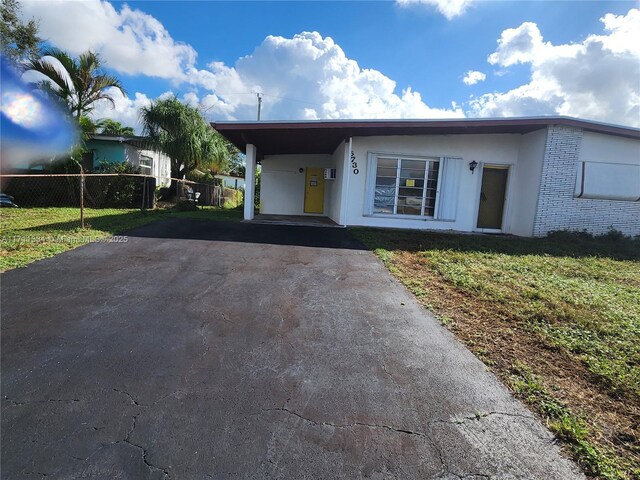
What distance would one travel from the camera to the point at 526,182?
10.1m

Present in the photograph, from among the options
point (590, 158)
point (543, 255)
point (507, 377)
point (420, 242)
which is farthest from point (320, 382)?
point (590, 158)

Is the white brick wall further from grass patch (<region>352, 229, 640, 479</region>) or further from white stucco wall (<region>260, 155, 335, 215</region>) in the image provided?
white stucco wall (<region>260, 155, 335, 215</region>)

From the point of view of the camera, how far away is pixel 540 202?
9609 mm

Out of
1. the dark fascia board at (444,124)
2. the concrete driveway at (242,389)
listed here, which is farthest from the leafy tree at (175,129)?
the concrete driveway at (242,389)

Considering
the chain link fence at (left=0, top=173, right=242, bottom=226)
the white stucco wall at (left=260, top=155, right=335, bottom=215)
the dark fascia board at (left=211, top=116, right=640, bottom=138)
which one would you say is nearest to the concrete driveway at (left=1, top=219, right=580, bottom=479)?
the dark fascia board at (left=211, top=116, right=640, bottom=138)

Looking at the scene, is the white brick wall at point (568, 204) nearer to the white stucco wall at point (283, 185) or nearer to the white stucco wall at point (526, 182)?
the white stucco wall at point (526, 182)

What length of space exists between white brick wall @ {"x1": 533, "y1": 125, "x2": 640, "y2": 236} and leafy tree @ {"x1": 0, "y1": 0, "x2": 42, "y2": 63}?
1861 centimetres

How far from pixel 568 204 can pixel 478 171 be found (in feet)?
8.49

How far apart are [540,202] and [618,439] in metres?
8.98

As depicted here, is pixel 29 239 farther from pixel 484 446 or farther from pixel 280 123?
pixel 484 446

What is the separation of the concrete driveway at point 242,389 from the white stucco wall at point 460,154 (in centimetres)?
649

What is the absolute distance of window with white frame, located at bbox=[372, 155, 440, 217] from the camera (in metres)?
10.7

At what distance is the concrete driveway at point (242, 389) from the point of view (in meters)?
1.87

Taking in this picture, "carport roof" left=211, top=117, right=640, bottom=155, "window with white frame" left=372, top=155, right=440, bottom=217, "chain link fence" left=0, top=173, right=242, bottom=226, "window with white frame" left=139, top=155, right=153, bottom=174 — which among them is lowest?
"chain link fence" left=0, top=173, right=242, bottom=226
